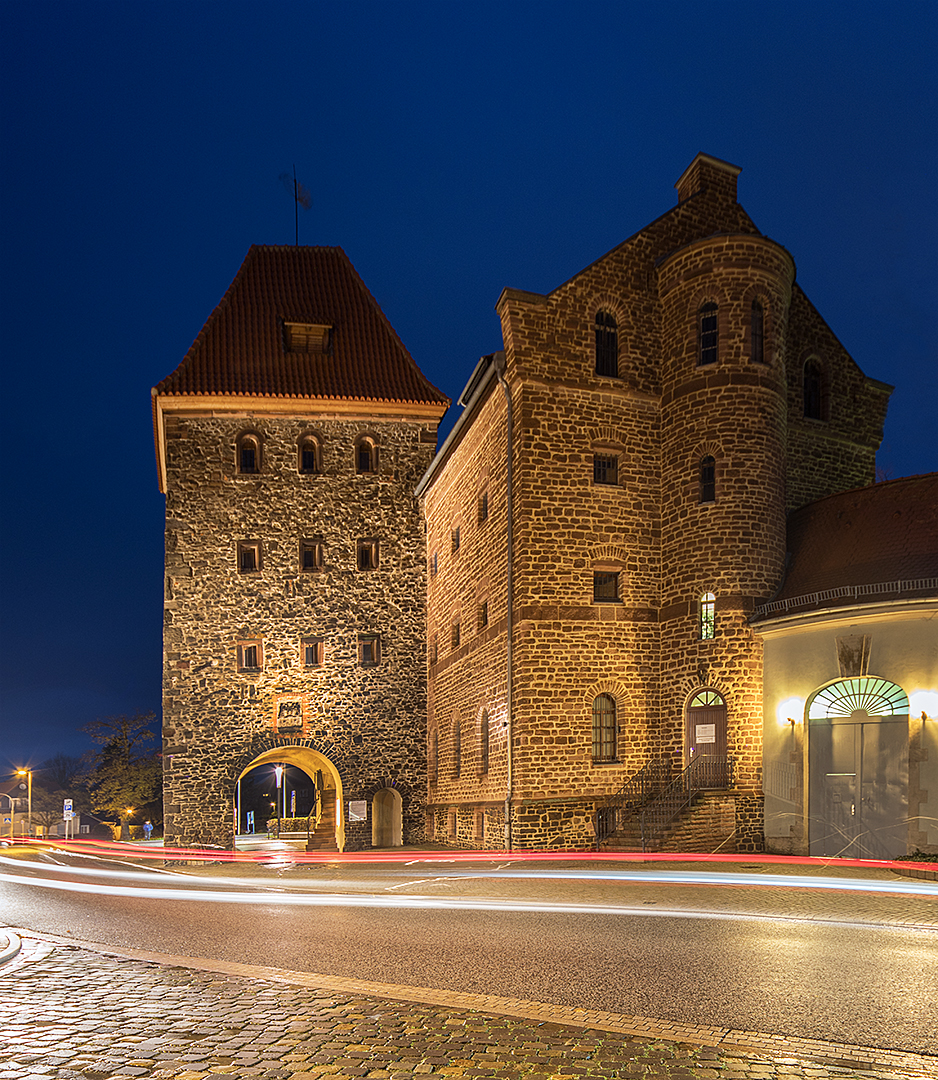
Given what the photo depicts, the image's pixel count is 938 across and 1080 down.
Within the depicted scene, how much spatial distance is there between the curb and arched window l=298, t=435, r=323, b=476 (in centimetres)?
2461

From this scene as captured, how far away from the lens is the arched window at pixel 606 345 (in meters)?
25.2

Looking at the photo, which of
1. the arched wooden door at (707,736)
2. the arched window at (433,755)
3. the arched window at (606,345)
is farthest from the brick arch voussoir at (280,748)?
the arched window at (606,345)

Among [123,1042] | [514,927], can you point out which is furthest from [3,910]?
[123,1042]

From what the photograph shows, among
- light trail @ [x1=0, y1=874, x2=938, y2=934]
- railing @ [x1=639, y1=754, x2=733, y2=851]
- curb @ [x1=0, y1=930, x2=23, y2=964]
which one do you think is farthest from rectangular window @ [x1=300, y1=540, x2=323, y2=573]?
curb @ [x1=0, y1=930, x2=23, y2=964]

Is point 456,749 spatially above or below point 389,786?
above

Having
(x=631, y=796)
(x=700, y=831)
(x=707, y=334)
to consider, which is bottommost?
(x=700, y=831)

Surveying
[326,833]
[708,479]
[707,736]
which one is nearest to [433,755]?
[326,833]

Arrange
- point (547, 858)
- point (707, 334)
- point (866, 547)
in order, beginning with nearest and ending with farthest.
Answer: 1. point (547, 858)
2. point (866, 547)
3. point (707, 334)

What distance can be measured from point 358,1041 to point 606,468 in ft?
65.5

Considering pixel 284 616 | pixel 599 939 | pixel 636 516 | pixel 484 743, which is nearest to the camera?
pixel 599 939

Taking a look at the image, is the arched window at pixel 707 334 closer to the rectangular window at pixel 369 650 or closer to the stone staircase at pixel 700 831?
the stone staircase at pixel 700 831

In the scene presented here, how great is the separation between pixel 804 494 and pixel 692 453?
4.20 meters

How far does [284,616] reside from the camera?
111 feet

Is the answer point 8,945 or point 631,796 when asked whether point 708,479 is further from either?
point 8,945
